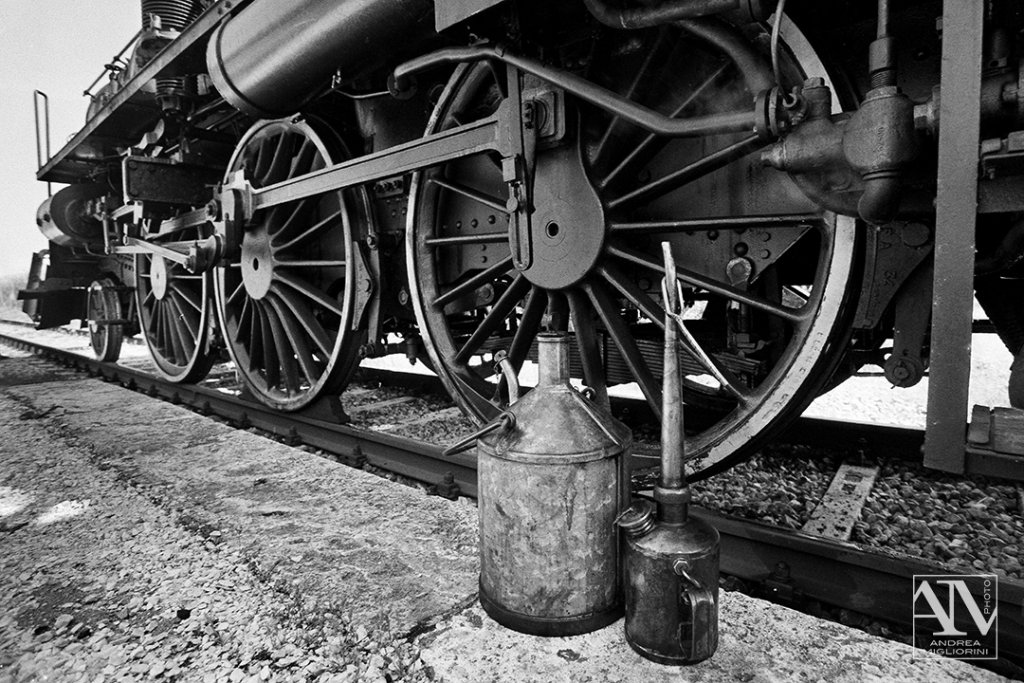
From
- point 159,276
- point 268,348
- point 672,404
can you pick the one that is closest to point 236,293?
point 268,348

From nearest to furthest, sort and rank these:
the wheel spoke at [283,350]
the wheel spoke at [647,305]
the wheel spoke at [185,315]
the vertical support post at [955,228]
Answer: the vertical support post at [955,228] → the wheel spoke at [647,305] → the wheel spoke at [283,350] → the wheel spoke at [185,315]

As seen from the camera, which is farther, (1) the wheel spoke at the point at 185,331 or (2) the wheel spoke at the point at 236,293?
(1) the wheel spoke at the point at 185,331

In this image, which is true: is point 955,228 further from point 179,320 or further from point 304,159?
point 179,320

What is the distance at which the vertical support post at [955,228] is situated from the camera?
1.21 meters

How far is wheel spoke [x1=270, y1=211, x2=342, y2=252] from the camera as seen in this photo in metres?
3.57

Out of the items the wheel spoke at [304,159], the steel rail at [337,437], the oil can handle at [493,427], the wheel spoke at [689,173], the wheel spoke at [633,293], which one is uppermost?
the wheel spoke at [304,159]

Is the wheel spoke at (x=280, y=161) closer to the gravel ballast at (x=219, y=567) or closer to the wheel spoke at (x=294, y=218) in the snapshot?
the wheel spoke at (x=294, y=218)

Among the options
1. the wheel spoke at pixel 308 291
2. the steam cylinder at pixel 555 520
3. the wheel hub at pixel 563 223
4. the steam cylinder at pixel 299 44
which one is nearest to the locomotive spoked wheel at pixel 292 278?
the wheel spoke at pixel 308 291

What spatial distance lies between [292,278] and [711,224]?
2698 mm

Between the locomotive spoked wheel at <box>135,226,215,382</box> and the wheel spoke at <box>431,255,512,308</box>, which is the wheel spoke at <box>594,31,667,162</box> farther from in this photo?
the locomotive spoked wheel at <box>135,226,215,382</box>

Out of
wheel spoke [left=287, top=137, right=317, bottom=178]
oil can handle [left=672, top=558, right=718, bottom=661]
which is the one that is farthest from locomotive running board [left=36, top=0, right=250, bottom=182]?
oil can handle [left=672, top=558, right=718, bottom=661]

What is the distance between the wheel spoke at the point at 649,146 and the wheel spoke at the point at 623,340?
394mm

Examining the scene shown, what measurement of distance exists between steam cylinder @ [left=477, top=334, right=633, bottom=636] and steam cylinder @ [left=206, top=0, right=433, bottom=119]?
174cm

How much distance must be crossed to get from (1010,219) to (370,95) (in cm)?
261
